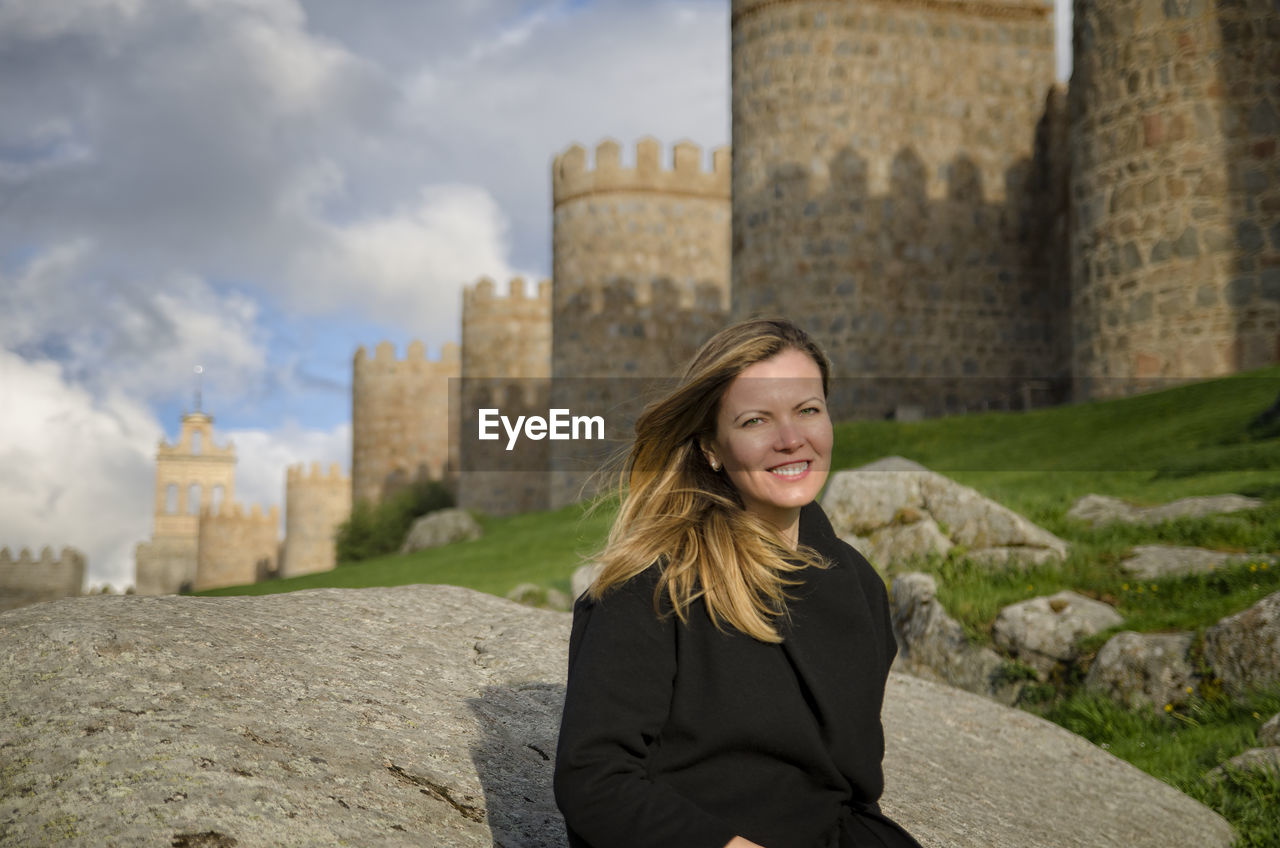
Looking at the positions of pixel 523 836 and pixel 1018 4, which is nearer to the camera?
pixel 523 836

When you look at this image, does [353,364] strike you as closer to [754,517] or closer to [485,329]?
[485,329]

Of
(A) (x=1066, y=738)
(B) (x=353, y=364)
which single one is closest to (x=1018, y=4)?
(A) (x=1066, y=738)

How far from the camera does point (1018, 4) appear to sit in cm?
2044

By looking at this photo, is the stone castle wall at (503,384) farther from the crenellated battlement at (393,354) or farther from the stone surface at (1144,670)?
the stone surface at (1144,670)

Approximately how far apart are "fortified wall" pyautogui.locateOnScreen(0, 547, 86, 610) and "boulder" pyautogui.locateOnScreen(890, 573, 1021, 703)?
37517 mm

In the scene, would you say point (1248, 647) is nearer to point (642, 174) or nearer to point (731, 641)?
point (731, 641)

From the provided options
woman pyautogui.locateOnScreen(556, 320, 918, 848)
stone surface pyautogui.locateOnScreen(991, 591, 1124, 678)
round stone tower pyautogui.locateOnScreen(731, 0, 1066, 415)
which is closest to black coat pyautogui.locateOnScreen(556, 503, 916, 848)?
woman pyautogui.locateOnScreen(556, 320, 918, 848)

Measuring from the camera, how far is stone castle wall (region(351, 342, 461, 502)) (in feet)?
122

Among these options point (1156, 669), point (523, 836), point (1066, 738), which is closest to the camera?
point (523, 836)

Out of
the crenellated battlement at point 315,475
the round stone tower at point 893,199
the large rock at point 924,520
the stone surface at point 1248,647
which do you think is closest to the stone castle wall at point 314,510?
the crenellated battlement at point 315,475

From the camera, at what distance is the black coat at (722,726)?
6.51ft

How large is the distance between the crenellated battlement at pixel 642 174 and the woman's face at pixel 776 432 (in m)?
25.8

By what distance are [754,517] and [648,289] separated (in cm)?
2539

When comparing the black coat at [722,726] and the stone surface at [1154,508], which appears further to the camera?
the stone surface at [1154,508]
